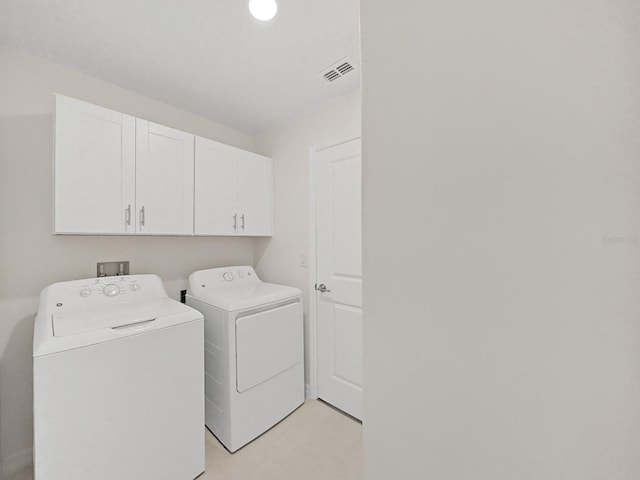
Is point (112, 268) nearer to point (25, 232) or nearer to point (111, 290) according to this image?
point (111, 290)

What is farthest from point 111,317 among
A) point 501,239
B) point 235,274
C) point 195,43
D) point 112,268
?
point 501,239

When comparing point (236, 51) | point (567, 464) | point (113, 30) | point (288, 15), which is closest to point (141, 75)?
point (113, 30)

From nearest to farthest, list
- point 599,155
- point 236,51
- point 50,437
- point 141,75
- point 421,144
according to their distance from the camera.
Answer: point 599,155
point 421,144
point 50,437
point 236,51
point 141,75

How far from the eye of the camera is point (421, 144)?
1.37ft

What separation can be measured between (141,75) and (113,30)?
0.40 meters

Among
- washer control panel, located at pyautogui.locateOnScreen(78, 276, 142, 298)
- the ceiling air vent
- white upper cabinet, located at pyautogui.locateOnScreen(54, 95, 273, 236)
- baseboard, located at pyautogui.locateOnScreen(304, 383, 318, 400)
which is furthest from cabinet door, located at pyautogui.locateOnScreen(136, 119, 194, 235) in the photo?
baseboard, located at pyautogui.locateOnScreen(304, 383, 318, 400)

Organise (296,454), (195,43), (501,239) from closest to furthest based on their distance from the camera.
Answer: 1. (501,239)
2. (195,43)
3. (296,454)

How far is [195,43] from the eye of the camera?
1542 mm

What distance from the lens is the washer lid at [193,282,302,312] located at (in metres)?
1.78

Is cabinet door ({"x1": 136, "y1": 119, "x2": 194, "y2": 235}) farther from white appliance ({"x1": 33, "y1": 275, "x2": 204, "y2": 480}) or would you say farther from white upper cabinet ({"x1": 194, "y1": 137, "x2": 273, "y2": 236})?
white appliance ({"x1": 33, "y1": 275, "x2": 204, "y2": 480})

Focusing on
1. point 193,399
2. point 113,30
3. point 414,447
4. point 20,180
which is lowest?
point 193,399

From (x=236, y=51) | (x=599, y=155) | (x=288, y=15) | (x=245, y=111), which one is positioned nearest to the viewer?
Answer: (x=599, y=155)

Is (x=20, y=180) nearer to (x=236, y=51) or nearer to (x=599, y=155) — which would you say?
(x=236, y=51)

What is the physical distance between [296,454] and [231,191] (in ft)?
6.67
